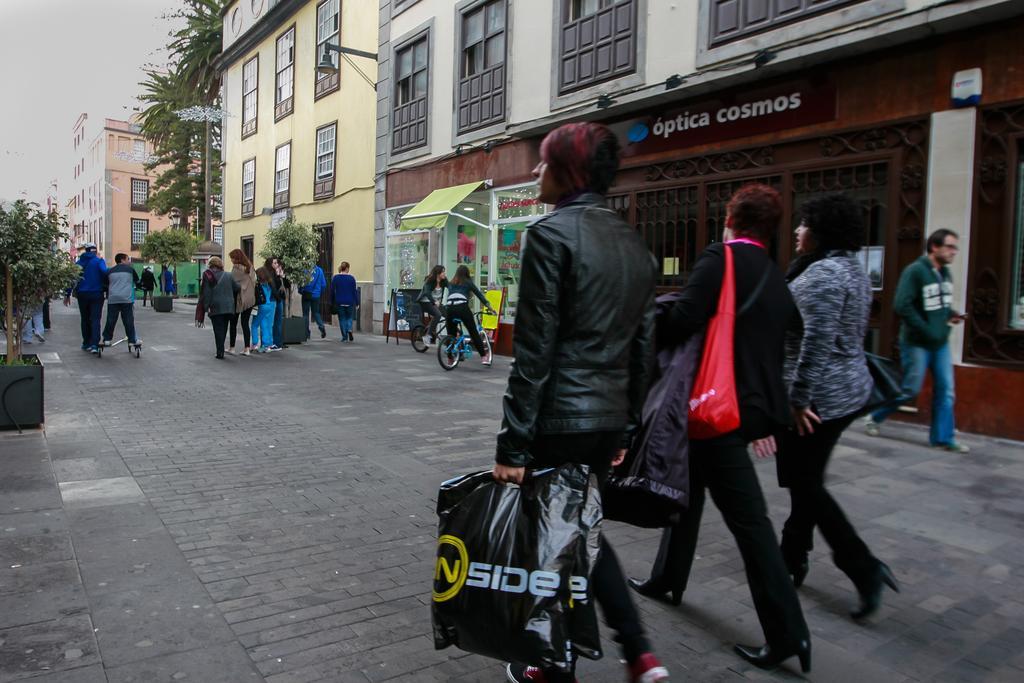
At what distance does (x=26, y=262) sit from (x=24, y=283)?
0.24 m

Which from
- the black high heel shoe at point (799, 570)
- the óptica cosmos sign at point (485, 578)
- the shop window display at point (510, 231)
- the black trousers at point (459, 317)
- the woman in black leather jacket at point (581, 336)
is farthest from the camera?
the shop window display at point (510, 231)

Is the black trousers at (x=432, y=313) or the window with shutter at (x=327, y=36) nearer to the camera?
the black trousers at (x=432, y=313)

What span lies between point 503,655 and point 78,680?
1.54 metres

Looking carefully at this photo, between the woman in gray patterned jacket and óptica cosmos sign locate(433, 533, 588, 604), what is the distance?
4.99 feet

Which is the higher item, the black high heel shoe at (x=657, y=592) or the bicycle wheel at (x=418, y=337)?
the bicycle wheel at (x=418, y=337)

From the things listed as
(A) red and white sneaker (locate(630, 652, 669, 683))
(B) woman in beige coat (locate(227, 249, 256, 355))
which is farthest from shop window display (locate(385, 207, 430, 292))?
(A) red and white sneaker (locate(630, 652, 669, 683))

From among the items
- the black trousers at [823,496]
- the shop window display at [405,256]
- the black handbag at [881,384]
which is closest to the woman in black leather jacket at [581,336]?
the black trousers at [823,496]

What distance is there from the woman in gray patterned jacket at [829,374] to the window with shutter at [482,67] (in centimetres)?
1156

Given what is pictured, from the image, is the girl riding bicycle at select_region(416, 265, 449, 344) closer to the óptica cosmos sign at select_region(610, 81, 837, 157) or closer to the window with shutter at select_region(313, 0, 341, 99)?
the óptica cosmos sign at select_region(610, 81, 837, 157)

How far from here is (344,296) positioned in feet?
54.4

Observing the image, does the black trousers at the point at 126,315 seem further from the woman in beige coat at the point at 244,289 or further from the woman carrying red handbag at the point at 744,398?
the woman carrying red handbag at the point at 744,398

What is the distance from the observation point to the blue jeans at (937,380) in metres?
6.90

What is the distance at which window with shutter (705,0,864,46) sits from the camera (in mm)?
8750

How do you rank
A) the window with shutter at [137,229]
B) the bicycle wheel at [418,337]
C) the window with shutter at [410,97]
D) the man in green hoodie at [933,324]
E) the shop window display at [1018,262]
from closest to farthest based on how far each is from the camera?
the man in green hoodie at [933,324], the shop window display at [1018,262], the bicycle wheel at [418,337], the window with shutter at [410,97], the window with shutter at [137,229]
